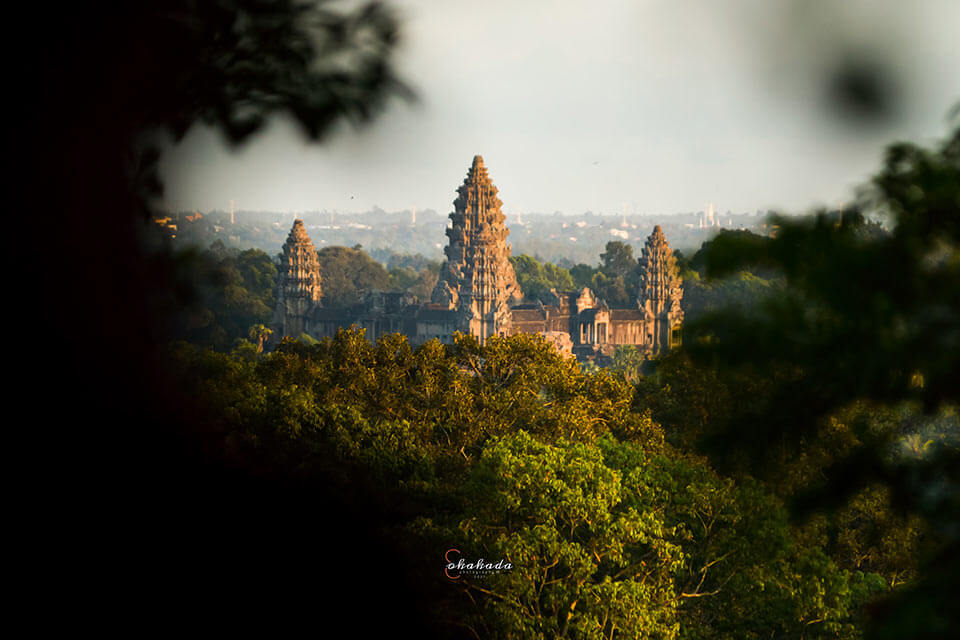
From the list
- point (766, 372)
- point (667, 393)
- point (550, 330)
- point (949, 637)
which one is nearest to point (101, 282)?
point (766, 372)

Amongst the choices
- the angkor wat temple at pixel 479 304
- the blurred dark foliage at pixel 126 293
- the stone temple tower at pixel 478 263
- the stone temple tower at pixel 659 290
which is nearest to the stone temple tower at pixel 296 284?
the angkor wat temple at pixel 479 304

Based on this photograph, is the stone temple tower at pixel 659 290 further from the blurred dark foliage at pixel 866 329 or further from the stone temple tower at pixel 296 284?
the blurred dark foliage at pixel 866 329

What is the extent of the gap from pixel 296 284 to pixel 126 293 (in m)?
113

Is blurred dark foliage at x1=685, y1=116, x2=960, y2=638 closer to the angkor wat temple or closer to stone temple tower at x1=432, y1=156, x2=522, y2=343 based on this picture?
the angkor wat temple

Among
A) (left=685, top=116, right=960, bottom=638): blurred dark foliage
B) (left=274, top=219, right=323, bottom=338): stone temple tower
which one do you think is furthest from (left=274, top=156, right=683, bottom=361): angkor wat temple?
(left=685, top=116, right=960, bottom=638): blurred dark foliage

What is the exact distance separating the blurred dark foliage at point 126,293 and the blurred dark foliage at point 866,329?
264 centimetres

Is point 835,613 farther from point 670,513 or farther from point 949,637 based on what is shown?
point 949,637

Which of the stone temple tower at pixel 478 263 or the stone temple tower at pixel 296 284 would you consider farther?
the stone temple tower at pixel 478 263

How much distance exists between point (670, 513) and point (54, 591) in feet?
58.4

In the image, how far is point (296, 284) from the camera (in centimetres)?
11694

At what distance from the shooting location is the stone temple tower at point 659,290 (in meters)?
124

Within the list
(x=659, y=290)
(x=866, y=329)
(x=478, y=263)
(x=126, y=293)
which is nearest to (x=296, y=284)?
(x=478, y=263)

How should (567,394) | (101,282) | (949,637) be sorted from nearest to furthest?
(949,637) < (101,282) < (567,394)

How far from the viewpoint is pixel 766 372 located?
664cm
